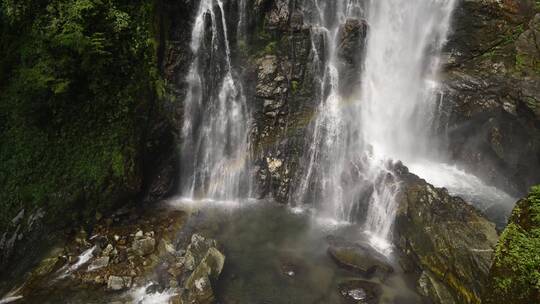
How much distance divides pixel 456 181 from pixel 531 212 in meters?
12.8

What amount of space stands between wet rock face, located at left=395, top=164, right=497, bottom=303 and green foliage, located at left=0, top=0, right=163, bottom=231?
12.0 metres

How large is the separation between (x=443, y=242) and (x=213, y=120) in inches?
473

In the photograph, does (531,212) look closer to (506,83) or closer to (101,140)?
(506,83)

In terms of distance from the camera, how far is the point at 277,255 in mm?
15195

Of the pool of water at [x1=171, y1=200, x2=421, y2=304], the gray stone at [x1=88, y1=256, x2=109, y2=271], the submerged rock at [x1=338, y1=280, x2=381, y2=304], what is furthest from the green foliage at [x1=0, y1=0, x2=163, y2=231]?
the submerged rock at [x1=338, y1=280, x2=381, y2=304]

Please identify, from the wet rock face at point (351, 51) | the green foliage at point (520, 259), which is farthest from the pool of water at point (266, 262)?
the wet rock face at point (351, 51)

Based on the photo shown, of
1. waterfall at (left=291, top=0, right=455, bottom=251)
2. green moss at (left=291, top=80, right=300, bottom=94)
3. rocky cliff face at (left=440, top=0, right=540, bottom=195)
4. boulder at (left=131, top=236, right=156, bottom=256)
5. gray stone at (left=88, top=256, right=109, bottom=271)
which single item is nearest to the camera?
gray stone at (left=88, top=256, right=109, bottom=271)

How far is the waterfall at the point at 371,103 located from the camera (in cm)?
1866

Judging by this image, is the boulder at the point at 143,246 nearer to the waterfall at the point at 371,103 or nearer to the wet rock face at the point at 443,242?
the waterfall at the point at 371,103

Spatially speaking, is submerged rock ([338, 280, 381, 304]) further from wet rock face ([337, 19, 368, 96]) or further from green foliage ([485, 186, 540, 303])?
wet rock face ([337, 19, 368, 96])

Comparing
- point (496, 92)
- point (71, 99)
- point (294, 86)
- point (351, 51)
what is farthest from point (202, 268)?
point (496, 92)

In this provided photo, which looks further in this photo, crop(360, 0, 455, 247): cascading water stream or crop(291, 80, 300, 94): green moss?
crop(360, 0, 455, 247): cascading water stream

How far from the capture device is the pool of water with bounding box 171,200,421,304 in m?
13.2

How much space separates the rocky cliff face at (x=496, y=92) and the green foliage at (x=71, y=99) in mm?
16263
